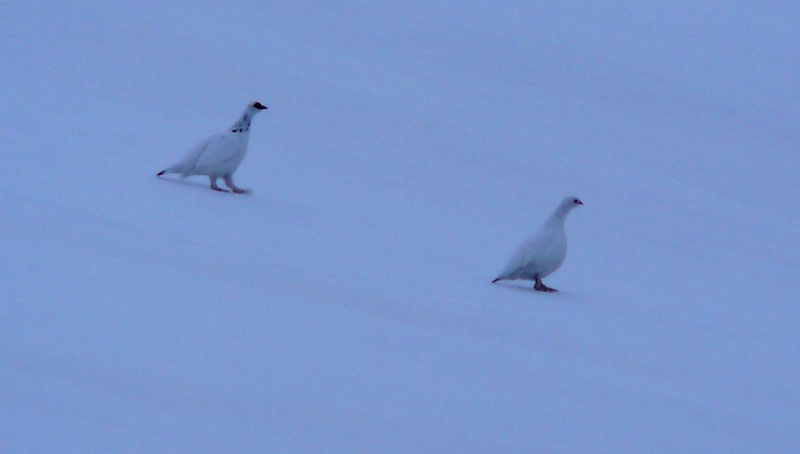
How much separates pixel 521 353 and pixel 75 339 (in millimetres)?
1827

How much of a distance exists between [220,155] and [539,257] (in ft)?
8.11

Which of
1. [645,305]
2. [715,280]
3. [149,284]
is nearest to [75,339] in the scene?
[149,284]

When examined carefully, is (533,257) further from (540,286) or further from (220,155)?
(220,155)

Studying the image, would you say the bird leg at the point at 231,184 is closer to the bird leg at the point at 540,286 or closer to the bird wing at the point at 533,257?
the bird wing at the point at 533,257

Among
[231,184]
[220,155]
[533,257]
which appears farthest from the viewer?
[231,184]

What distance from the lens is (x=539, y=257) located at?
6.00 m

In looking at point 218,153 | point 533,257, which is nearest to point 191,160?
point 218,153

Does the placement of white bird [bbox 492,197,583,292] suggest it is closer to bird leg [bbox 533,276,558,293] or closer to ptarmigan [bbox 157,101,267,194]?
bird leg [bbox 533,276,558,293]

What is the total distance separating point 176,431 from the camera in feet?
11.2

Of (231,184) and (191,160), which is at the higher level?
(191,160)

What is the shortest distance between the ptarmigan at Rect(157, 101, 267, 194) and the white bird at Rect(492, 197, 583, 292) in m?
2.25

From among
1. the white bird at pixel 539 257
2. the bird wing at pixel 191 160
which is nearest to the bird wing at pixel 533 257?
the white bird at pixel 539 257

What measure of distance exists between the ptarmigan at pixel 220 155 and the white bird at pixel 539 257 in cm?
225

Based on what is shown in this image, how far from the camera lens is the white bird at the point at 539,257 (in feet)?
19.7
